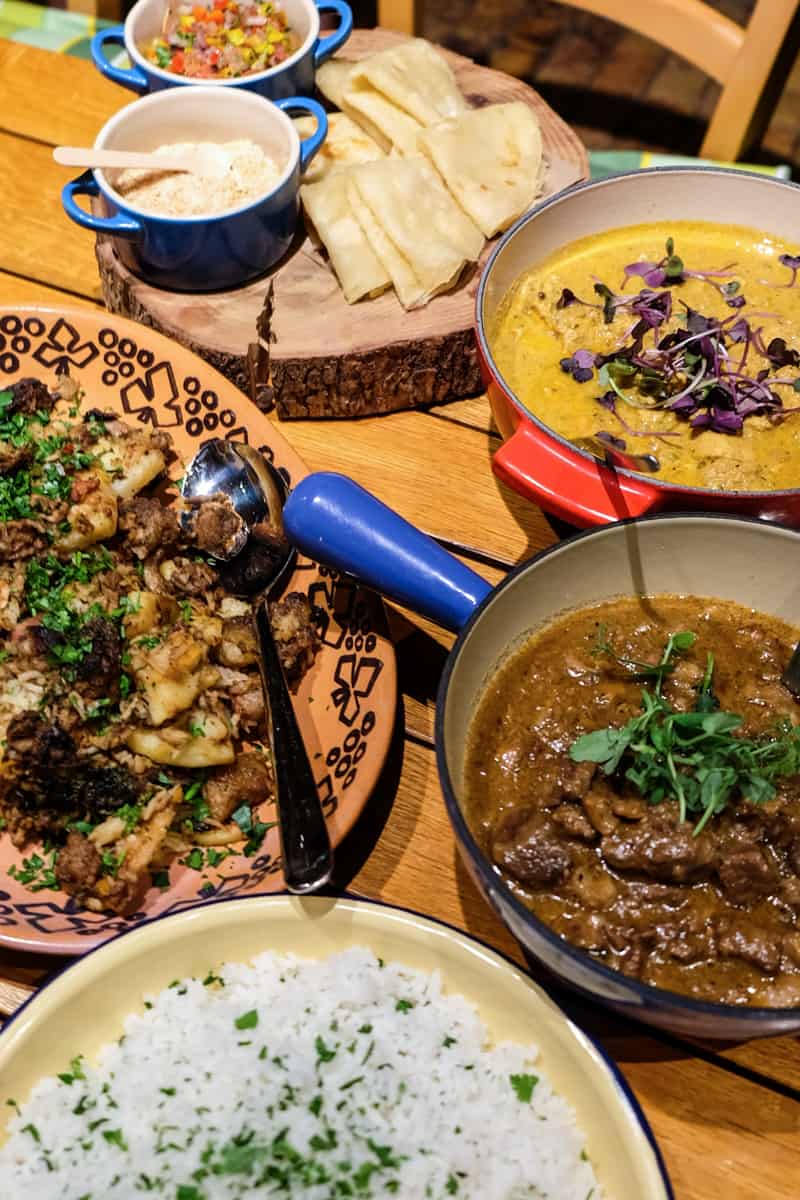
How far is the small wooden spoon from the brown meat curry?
1.63m

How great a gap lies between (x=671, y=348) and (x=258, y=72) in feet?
4.86

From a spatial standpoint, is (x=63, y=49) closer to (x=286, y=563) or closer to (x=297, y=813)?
(x=286, y=563)

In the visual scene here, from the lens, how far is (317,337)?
259cm

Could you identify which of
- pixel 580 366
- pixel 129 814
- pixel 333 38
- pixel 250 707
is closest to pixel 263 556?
pixel 250 707

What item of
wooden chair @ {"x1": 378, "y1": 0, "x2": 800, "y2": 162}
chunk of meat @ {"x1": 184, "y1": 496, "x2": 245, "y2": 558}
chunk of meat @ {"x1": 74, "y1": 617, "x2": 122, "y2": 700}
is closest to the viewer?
chunk of meat @ {"x1": 74, "y1": 617, "x2": 122, "y2": 700}

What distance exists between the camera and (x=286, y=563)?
224cm

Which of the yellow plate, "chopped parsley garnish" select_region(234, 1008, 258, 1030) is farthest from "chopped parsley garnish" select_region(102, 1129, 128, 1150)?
"chopped parsley garnish" select_region(234, 1008, 258, 1030)

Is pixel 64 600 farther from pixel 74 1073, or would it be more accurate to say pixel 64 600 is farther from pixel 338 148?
pixel 338 148

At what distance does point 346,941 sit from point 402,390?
4.54ft

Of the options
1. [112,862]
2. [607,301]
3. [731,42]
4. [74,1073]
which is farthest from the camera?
[731,42]

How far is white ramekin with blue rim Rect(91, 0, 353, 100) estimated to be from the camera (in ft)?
9.52

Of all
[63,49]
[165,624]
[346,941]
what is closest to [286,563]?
[165,624]

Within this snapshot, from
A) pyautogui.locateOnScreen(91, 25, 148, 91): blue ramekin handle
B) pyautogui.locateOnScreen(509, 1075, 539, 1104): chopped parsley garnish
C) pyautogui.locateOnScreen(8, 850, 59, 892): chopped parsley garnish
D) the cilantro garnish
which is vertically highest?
pyautogui.locateOnScreen(91, 25, 148, 91): blue ramekin handle

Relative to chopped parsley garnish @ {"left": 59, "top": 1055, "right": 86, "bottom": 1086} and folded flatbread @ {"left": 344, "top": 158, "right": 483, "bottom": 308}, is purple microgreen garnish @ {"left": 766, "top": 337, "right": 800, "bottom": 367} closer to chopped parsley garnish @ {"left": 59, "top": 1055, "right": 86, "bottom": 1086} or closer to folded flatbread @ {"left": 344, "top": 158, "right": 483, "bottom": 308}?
folded flatbread @ {"left": 344, "top": 158, "right": 483, "bottom": 308}
